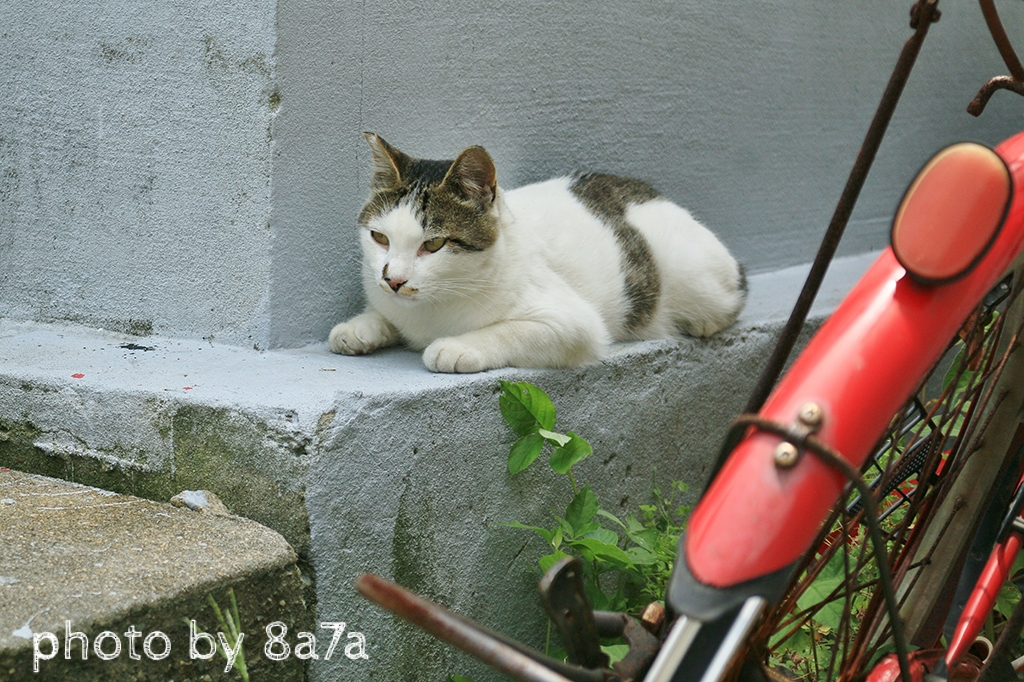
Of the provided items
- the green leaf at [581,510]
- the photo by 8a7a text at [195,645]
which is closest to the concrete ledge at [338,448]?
the photo by 8a7a text at [195,645]

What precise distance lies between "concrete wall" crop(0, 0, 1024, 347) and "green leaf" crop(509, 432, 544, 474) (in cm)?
62

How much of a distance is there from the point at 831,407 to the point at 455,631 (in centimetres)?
36

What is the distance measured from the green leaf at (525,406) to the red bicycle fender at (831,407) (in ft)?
3.61

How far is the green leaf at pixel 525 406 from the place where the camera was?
6.37ft

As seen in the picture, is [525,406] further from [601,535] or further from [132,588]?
[132,588]

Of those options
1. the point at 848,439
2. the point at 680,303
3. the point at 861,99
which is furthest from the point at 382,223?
the point at 861,99

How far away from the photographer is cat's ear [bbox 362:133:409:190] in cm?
212

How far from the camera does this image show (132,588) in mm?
1388

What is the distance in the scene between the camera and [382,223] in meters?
2.16

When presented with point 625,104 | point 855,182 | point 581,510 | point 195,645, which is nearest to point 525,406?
point 581,510

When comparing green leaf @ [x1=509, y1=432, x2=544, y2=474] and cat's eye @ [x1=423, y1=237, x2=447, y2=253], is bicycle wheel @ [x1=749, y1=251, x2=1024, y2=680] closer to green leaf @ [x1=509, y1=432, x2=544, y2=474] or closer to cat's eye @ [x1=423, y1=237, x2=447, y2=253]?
green leaf @ [x1=509, y1=432, x2=544, y2=474]

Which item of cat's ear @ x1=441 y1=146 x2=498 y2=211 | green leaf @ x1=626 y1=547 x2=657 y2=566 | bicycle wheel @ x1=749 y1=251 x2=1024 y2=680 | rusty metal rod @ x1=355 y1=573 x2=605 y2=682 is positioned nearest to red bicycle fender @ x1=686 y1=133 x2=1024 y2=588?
rusty metal rod @ x1=355 y1=573 x2=605 y2=682

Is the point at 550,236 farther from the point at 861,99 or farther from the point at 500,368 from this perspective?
the point at 861,99

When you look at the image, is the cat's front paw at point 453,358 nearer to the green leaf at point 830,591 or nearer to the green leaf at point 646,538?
the green leaf at point 646,538
